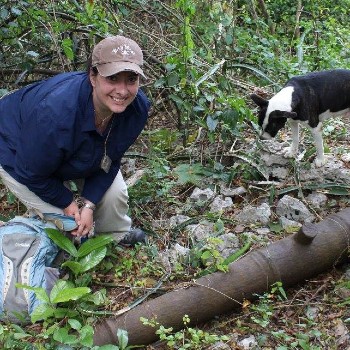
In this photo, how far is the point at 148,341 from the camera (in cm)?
338

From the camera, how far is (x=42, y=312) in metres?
3.27

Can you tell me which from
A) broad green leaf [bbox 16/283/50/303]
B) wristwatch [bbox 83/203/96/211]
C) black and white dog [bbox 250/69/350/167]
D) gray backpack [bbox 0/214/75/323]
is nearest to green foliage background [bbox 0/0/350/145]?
black and white dog [bbox 250/69/350/167]

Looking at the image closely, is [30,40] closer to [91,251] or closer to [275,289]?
[91,251]

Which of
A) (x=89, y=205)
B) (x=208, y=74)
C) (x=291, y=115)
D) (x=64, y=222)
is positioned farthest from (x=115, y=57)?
(x=291, y=115)

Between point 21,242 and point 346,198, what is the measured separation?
2.67 m

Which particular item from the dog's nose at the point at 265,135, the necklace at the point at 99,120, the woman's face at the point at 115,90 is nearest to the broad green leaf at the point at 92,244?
the necklace at the point at 99,120

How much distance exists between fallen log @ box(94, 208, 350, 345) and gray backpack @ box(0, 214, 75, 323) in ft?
1.64

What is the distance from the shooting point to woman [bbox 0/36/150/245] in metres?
3.30

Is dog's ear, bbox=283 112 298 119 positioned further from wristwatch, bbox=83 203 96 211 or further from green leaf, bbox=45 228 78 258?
green leaf, bbox=45 228 78 258

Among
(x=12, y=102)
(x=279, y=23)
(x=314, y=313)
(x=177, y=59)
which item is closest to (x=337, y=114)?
(x=177, y=59)

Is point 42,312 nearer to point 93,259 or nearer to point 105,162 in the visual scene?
point 93,259

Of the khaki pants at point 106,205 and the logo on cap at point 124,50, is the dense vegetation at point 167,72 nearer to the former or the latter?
the khaki pants at point 106,205

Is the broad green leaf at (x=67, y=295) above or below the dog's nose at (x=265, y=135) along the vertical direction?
below

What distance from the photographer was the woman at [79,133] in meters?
3.30
